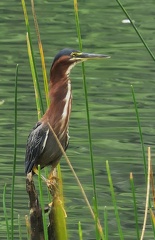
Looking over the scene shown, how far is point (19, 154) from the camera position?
789 centimetres

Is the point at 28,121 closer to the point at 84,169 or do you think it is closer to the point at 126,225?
the point at 84,169

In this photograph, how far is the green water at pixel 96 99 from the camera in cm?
718

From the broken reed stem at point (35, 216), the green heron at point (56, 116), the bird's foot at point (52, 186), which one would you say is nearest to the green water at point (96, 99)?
the green heron at point (56, 116)

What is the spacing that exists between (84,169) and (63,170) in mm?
155

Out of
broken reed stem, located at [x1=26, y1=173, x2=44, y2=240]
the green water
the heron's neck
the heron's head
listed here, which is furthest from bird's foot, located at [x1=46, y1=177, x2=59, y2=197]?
the green water

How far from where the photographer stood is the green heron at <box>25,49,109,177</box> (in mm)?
4074

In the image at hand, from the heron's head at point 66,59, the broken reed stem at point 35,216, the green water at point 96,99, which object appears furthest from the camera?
the green water at point 96,99

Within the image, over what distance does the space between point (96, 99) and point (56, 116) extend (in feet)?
17.0

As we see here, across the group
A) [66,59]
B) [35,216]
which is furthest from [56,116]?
[35,216]

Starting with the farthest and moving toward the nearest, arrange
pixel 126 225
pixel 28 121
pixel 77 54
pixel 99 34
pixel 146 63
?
pixel 99 34 → pixel 146 63 → pixel 28 121 → pixel 126 225 → pixel 77 54

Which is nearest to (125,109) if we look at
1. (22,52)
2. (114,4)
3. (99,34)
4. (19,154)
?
(19,154)

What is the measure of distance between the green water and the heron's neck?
2.36m

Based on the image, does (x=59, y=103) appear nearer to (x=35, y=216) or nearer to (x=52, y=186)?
(x=52, y=186)

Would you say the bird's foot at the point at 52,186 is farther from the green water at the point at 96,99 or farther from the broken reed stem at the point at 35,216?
the green water at the point at 96,99
